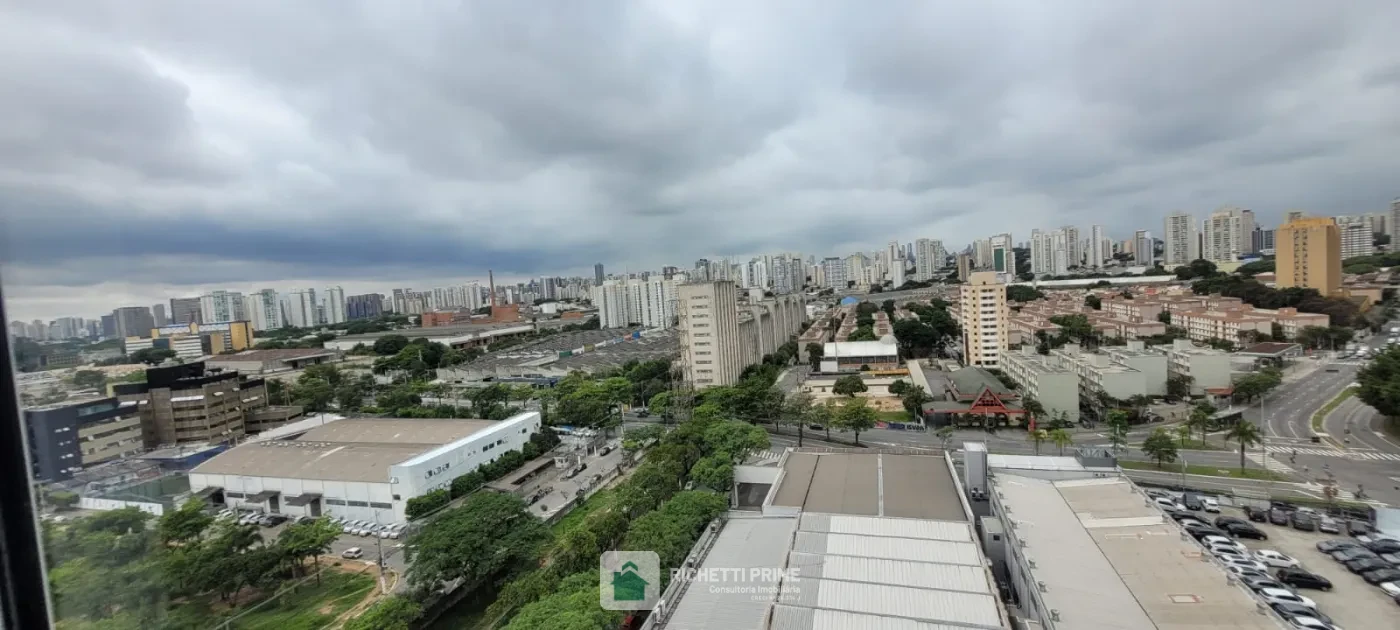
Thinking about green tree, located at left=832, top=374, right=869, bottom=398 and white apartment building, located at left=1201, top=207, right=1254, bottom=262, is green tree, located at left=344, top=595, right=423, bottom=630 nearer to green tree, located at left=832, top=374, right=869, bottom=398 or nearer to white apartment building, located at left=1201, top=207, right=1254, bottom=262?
green tree, located at left=832, top=374, right=869, bottom=398

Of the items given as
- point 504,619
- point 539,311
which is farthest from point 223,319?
point 539,311

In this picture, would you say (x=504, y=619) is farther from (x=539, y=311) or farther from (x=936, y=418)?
(x=539, y=311)

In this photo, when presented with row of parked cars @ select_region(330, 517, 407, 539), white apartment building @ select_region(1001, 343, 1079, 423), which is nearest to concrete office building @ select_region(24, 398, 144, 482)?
row of parked cars @ select_region(330, 517, 407, 539)

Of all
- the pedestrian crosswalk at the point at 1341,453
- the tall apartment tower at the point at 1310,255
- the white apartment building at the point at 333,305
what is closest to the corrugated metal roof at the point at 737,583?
the pedestrian crosswalk at the point at 1341,453

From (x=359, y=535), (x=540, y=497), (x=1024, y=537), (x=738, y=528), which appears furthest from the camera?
(x=540, y=497)

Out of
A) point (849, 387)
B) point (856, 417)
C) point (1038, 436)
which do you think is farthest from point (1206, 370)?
Result: point (856, 417)

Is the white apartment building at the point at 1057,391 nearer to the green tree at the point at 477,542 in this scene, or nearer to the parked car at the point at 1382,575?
the parked car at the point at 1382,575

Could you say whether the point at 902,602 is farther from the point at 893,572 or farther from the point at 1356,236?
the point at 1356,236
